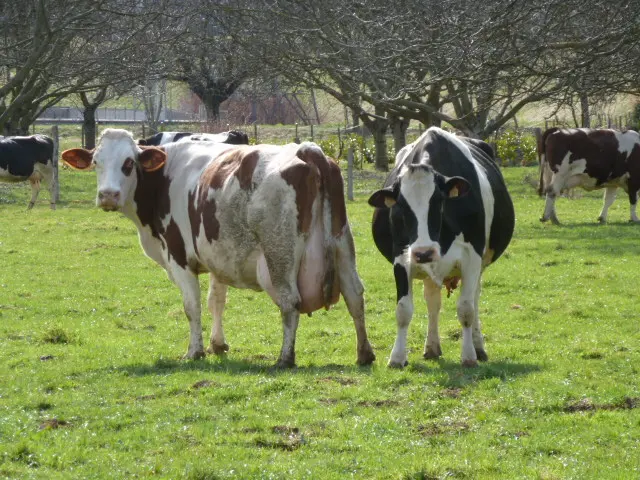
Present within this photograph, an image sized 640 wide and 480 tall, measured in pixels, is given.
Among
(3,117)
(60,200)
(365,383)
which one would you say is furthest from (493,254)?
(60,200)

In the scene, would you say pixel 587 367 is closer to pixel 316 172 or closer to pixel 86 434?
pixel 316 172

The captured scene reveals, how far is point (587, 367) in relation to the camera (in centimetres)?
889

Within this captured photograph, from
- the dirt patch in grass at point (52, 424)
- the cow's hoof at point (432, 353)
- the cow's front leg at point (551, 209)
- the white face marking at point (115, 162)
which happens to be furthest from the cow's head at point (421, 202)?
the cow's front leg at point (551, 209)

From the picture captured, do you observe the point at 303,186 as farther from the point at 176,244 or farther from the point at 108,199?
the point at 108,199

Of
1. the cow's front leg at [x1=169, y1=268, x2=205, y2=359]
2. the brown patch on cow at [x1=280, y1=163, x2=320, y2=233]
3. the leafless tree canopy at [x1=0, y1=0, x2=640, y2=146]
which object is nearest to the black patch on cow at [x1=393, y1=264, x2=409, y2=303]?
the brown patch on cow at [x1=280, y1=163, x2=320, y2=233]

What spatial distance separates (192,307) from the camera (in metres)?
10.1

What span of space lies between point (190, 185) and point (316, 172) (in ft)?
5.25

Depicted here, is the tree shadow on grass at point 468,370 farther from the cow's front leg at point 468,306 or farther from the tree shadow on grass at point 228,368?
the tree shadow on grass at point 228,368

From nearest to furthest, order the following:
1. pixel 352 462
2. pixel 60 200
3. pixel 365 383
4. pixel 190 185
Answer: pixel 352 462 → pixel 365 383 → pixel 190 185 → pixel 60 200

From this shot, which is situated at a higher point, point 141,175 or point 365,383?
point 141,175

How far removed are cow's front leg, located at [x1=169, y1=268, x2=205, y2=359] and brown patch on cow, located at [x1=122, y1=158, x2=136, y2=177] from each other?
1112 millimetres

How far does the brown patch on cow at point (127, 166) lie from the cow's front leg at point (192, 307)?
1.11 metres

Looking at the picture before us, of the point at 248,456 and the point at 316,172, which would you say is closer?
the point at 248,456

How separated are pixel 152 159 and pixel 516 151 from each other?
111 feet
